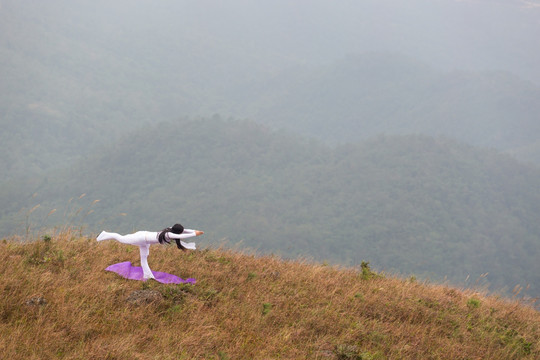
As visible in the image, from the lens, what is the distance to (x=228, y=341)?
511 centimetres

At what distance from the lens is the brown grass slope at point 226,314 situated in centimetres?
476

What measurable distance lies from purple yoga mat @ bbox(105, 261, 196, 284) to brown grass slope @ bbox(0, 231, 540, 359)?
0.12 metres

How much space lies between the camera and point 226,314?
563cm

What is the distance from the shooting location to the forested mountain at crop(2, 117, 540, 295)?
452 ft

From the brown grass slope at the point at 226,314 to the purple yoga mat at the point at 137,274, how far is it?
121 millimetres

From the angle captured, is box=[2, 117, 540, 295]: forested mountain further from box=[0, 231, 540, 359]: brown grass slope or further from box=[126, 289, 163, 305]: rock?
box=[126, 289, 163, 305]: rock

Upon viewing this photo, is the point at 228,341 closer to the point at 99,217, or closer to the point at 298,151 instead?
the point at 99,217

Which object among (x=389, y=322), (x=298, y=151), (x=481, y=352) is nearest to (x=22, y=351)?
(x=389, y=322)

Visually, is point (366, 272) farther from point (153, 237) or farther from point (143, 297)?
point (143, 297)

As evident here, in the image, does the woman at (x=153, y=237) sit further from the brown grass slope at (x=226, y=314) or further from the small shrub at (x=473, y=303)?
the small shrub at (x=473, y=303)

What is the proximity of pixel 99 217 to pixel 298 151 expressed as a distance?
90.0m

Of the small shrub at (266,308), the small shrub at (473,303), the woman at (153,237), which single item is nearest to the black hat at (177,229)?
the woman at (153,237)

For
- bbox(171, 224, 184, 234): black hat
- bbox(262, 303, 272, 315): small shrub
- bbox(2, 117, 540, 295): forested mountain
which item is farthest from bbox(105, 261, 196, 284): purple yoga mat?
bbox(2, 117, 540, 295): forested mountain

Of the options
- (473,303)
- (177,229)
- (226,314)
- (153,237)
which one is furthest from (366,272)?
(153,237)
